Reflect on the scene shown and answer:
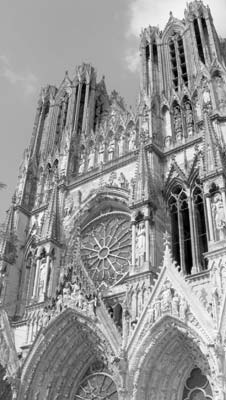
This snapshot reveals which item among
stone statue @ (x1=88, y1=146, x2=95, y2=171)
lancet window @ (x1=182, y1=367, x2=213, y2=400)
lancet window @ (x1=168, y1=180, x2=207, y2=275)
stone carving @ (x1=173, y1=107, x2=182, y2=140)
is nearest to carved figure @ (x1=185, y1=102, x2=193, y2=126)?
stone carving @ (x1=173, y1=107, x2=182, y2=140)

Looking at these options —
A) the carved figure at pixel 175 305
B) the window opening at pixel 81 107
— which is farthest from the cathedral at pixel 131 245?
the window opening at pixel 81 107

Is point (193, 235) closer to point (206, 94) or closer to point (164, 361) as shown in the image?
point (164, 361)

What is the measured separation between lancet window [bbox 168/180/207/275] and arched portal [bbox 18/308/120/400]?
3859 mm

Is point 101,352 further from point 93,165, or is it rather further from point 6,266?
point 93,165

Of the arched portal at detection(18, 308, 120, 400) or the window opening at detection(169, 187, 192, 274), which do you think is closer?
the arched portal at detection(18, 308, 120, 400)

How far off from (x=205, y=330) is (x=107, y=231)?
7506mm

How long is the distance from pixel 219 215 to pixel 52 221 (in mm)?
7249

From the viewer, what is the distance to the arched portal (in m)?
15.1

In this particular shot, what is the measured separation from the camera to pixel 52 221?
19.0m

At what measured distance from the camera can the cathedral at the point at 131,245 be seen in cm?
1307

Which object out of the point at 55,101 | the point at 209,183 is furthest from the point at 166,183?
the point at 55,101

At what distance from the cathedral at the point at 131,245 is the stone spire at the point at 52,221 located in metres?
0.07

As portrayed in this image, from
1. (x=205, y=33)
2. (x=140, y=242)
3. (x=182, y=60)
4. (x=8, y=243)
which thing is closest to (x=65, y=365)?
(x=140, y=242)

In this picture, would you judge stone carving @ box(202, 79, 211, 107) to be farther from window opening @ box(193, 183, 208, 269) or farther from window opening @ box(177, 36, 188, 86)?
window opening @ box(193, 183, 208, 269)
